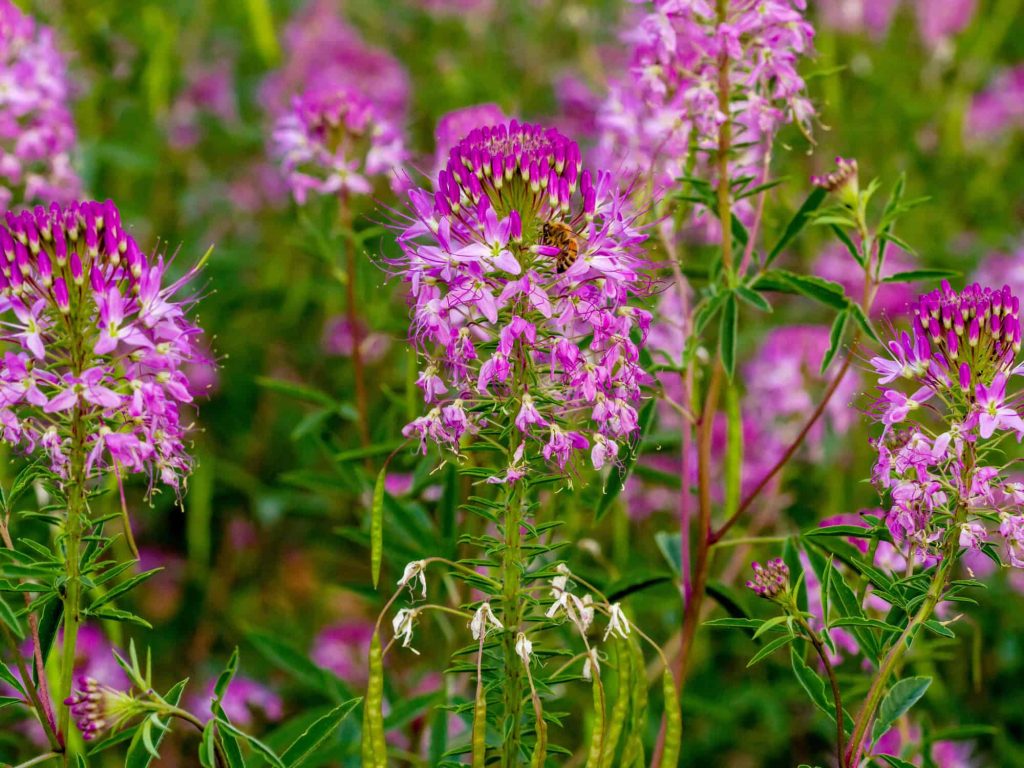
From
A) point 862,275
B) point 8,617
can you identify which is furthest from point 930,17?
point 8,617

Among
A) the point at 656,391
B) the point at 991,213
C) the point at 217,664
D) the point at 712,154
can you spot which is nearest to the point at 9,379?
the point at 656,391

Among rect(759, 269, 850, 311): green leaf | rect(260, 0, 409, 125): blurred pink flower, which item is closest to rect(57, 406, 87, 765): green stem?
rect(759, 269, 850, 311): green leaf

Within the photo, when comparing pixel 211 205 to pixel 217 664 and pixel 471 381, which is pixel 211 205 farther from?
pixel 471 381

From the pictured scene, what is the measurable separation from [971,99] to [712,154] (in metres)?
3.51

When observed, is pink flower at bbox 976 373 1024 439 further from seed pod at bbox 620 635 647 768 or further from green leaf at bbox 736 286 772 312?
seed pod at bbox 620 635 647 768

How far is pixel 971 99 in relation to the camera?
17.5 ft

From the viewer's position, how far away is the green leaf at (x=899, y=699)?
194 cm

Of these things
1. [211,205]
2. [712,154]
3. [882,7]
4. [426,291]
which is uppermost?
[882,7]

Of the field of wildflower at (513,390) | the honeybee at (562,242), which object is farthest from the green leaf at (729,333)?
the honeybee at (562,242)

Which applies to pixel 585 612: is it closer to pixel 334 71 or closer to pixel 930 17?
pixel 334 71

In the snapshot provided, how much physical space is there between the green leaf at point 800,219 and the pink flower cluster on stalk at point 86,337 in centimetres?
123

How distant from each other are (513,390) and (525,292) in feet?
0.60

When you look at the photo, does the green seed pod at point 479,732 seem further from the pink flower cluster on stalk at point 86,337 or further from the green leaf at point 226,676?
the pink flower cluster on stalk at point 86,337

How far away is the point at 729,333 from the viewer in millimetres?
2285
